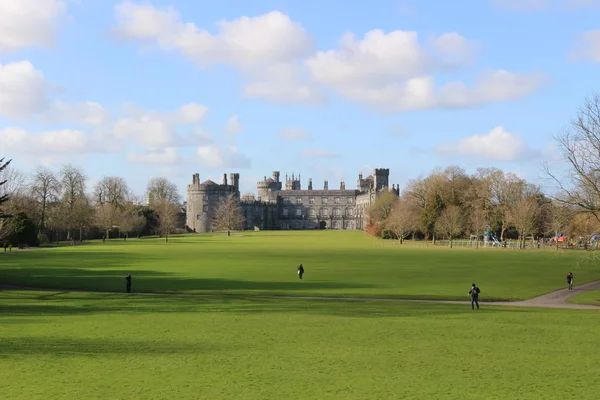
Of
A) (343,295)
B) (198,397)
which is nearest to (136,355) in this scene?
(198,397)

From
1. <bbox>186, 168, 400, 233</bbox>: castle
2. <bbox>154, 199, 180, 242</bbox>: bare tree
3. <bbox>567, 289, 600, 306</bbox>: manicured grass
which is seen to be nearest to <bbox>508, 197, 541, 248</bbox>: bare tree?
<bbox>567, 289, 600, 306</bbox>: manicured grass

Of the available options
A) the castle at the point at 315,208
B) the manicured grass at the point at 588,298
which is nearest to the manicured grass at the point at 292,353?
the manicured grass at the point at 588,298

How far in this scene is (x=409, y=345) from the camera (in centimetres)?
1652

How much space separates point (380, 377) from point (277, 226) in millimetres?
174176

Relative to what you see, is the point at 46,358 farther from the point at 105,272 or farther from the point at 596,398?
the point at 105,272

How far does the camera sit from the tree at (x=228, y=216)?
144500mm

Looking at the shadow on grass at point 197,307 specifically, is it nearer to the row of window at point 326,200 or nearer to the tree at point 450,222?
the tree at point 450,222

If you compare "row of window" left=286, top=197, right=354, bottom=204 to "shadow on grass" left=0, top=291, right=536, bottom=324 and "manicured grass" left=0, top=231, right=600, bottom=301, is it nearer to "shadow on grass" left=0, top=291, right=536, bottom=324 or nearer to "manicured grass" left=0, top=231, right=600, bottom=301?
"manicured grass" left=0, top=231, right=600, bottom=301

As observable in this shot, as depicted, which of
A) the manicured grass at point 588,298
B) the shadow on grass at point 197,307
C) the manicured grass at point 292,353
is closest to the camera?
the manicured grass at point 292,353

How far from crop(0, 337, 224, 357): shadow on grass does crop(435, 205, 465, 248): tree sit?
74834 millimetres

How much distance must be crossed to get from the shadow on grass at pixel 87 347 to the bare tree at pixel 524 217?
74.2m

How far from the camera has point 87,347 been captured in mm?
15766

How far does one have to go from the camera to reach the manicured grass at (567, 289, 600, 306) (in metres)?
29.6

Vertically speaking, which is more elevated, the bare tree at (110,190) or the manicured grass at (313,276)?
the bare tree at (110,190)
